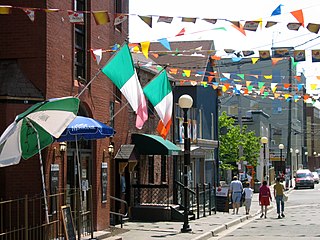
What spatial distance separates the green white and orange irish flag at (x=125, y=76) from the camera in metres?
14.1

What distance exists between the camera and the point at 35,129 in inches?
436

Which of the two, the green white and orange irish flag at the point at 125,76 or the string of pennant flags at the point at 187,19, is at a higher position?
the string of pennant flags at the point at 187,19

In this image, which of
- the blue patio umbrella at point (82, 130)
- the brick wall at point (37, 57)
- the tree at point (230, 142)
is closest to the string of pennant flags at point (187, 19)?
the brick wall at point (37, 57)

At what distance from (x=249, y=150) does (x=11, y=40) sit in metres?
40.1

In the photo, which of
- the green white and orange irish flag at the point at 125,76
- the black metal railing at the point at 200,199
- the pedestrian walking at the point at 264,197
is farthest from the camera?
the pedestrian walking at the point at 264,197

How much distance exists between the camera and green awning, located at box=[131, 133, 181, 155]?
2194cm

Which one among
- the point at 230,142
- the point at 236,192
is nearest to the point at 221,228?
the point at 236,192

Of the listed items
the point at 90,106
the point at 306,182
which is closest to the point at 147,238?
the point at 90,106

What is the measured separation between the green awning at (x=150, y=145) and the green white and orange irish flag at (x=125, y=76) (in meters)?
7.07

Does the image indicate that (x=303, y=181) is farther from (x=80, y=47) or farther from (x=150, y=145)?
(x=80, y=47)

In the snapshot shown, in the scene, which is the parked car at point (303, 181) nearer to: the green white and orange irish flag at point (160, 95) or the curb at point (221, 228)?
the curb at point (221, 228)

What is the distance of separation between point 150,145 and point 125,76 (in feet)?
26.0

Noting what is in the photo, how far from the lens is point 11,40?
557 inches

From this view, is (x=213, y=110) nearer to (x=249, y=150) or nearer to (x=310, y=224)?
(x=249, y=150)
